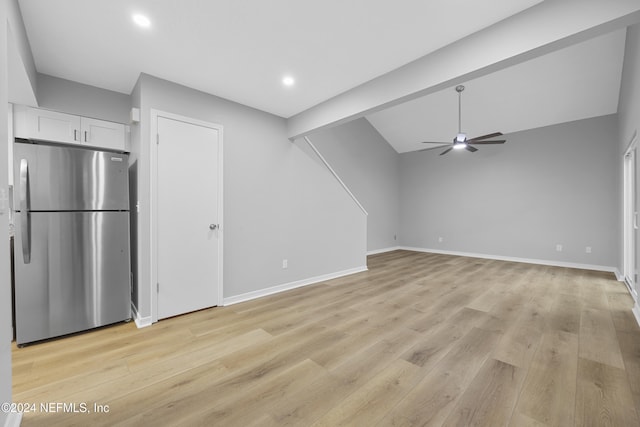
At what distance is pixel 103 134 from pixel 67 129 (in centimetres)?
29

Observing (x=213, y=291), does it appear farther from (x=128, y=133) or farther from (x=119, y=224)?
Answer: (x=128, y=133)

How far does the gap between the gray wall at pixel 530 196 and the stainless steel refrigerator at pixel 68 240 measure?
706 centimetres

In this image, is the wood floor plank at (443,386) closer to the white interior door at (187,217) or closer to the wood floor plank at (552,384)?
the wood floor plank at (552,384)

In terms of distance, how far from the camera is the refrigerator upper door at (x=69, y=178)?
89.2 inches

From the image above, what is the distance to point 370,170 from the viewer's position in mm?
7164

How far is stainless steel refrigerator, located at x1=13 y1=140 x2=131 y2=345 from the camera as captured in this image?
2244 millimetres

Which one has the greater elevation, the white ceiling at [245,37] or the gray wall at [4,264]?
the white ceiling at [245,37]

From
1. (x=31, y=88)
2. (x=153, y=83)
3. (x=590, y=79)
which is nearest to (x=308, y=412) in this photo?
(x=153, y=83)

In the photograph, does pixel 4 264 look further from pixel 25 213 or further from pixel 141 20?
pixel 141 20

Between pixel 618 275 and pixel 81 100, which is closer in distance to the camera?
pixel 81 100

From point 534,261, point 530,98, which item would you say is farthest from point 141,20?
point 534,261

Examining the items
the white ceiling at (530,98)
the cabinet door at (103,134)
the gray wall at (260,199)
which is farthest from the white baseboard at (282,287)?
the white ceiling at (530,98)

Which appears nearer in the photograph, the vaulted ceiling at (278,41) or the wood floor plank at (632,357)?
the wood floor plank at (632,357)

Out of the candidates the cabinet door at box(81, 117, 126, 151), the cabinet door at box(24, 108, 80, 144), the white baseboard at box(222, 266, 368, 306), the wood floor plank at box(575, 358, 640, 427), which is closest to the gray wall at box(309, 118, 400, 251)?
the white baseboard at box(222, 266, 368, 306)
